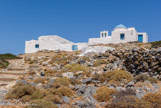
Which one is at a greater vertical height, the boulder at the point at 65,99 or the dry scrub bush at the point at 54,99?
the dry scrub bush at the point at 54,99

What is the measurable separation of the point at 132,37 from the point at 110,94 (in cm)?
3670

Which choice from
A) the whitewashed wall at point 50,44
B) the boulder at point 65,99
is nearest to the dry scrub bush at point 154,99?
the boulder at point 65,99

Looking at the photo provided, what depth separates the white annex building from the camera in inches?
1688

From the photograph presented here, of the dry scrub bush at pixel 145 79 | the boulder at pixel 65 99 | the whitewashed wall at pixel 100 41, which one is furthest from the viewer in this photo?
the whitewashed wall at pixel 100 41

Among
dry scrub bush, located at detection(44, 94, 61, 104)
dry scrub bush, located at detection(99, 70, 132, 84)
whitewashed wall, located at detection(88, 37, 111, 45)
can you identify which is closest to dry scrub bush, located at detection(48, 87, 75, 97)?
dry scrub bush, located at detection(44, 94, 61, 104)

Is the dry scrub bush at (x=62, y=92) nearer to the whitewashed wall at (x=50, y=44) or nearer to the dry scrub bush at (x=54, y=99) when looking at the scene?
the dry scrub bush at (x=54, y=99)

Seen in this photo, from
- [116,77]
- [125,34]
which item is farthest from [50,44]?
[116,77]

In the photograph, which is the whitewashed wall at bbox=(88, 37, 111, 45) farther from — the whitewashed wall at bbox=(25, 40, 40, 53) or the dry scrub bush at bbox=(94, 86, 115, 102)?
the dry scrub bush at bbox=(94, 86, 115, 102)

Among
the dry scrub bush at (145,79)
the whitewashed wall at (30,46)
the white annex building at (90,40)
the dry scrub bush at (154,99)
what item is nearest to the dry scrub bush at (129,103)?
the dry scrub bush at (154,99)

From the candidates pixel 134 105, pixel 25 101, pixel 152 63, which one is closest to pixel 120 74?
pixel 152 63

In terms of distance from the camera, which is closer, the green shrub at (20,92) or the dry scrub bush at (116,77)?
the green shrub at (20,92)

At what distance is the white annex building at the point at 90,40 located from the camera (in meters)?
42.9

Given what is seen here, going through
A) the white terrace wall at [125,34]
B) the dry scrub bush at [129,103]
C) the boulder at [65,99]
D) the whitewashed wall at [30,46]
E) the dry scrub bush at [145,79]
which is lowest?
the boulder at [65,99]

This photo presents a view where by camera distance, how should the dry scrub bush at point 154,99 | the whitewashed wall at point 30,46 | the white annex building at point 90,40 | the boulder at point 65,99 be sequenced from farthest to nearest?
the whitewashed wall at point 30,46 → the white annex building at point 90,40 → the boulder at point 65,99 → the dry scrub bush at point 154,99
